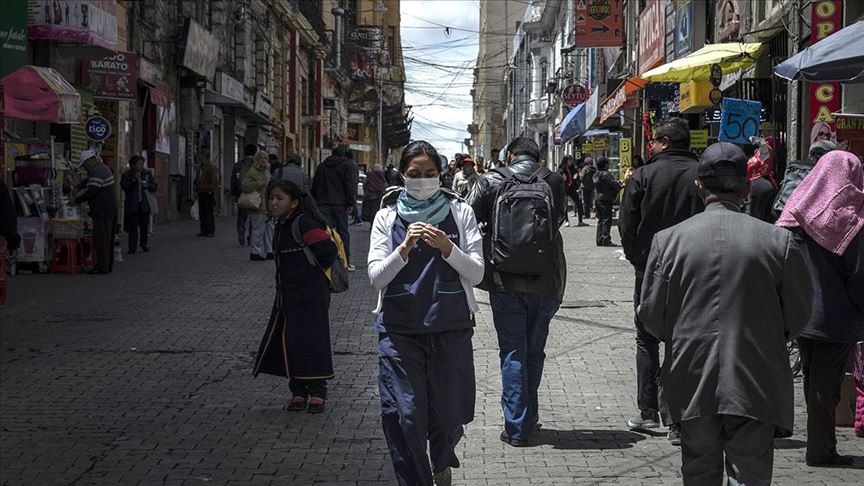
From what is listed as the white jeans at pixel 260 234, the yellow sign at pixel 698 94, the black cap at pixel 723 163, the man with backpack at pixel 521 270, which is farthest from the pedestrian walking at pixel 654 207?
the white jeans at pixel 260 234

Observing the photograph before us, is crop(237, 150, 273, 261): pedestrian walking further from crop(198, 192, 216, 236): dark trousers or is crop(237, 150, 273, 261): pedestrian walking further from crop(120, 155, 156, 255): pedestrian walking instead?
crop(198, 192, 216, 236): dark trousers

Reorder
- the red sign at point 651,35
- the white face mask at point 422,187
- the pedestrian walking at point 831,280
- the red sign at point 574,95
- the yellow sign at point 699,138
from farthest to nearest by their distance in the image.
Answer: the red sign at point 574,95 → the red sign at point 651,35 → the yellow sign at point 699,138 → the pedestrian walking at point 831,280 → the white face mask at point 422,187

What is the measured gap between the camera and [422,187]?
538cm

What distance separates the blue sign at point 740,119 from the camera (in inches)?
521

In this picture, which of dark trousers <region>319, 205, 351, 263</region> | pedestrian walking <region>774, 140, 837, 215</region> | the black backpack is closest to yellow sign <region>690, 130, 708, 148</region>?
dark trousers <region>319, 205, 351, 263</region>

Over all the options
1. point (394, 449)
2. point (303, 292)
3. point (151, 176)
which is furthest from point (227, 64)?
point (394, 449)

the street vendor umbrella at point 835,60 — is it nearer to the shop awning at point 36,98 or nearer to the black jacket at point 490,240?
the black jacket at point 490,240

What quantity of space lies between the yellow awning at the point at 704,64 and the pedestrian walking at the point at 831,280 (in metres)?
7.55

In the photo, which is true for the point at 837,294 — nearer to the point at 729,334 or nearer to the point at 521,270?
the point at 521,270

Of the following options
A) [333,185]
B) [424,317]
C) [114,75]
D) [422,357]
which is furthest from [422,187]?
[114,75]

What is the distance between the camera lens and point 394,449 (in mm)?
5289

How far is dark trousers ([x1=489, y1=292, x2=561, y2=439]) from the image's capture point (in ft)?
22.9

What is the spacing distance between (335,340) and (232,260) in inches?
331

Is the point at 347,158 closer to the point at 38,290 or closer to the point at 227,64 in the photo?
the point at 38,290
